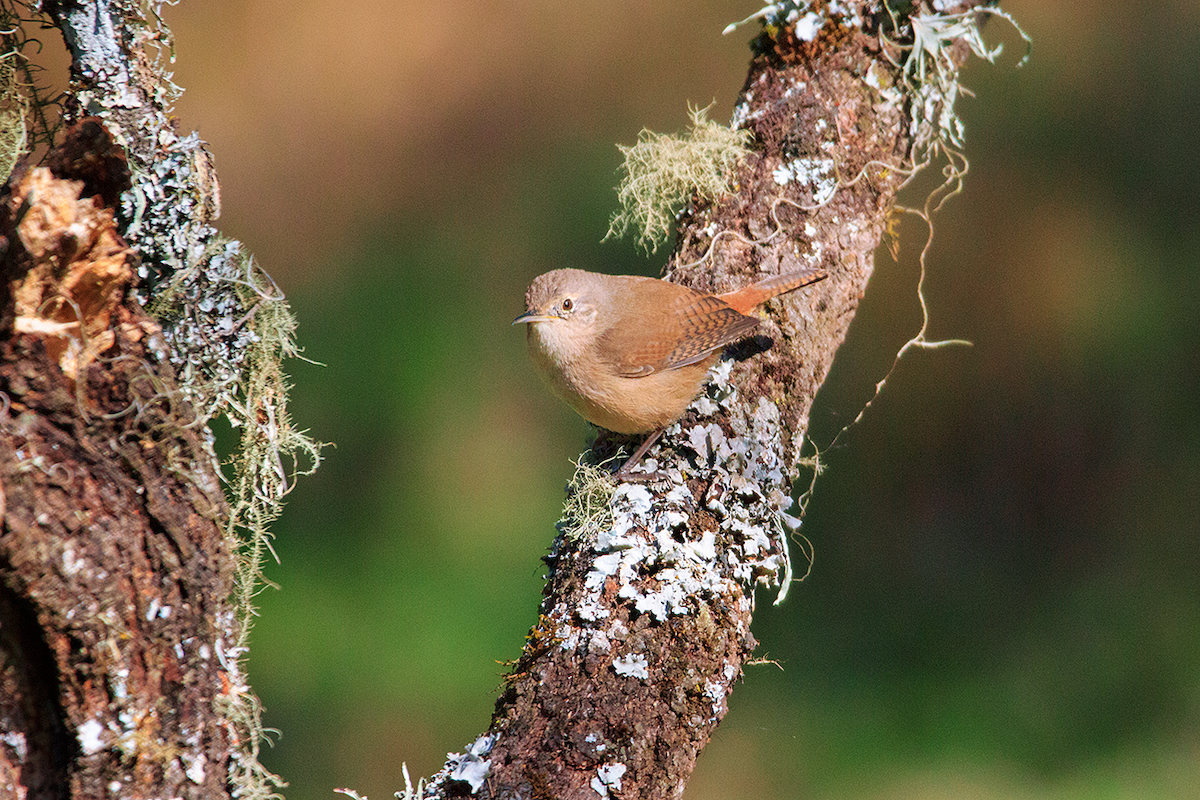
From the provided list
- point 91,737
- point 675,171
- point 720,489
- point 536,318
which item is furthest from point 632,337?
point 91,737

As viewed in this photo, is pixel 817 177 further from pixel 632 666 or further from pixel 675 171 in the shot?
pixel 632 666

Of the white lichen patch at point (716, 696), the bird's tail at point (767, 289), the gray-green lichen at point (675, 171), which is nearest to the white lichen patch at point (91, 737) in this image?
the white lichen patch at point (716, 696)

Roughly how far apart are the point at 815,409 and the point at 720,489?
2.91m

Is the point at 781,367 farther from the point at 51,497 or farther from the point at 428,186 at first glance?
the point at 428,186

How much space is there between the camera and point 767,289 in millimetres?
2840

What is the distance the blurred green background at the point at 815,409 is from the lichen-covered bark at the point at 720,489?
2.26 m

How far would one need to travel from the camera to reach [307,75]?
5734 millimetres

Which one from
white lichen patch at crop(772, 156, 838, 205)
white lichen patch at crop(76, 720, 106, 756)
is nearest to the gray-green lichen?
white lichen patch at crop(772, 156, 838, 205)

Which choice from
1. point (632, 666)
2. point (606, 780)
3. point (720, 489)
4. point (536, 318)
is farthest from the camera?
point (536, 318)

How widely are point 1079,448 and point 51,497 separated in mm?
5268

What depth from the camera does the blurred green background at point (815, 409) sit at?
14.6 feet

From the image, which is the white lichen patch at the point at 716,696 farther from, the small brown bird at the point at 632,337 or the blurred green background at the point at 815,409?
the blurred green background at the point at 815,409

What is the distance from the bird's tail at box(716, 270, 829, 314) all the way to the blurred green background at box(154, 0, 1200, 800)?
7.82ft

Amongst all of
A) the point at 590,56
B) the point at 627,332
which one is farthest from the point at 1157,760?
the point at 590,56
